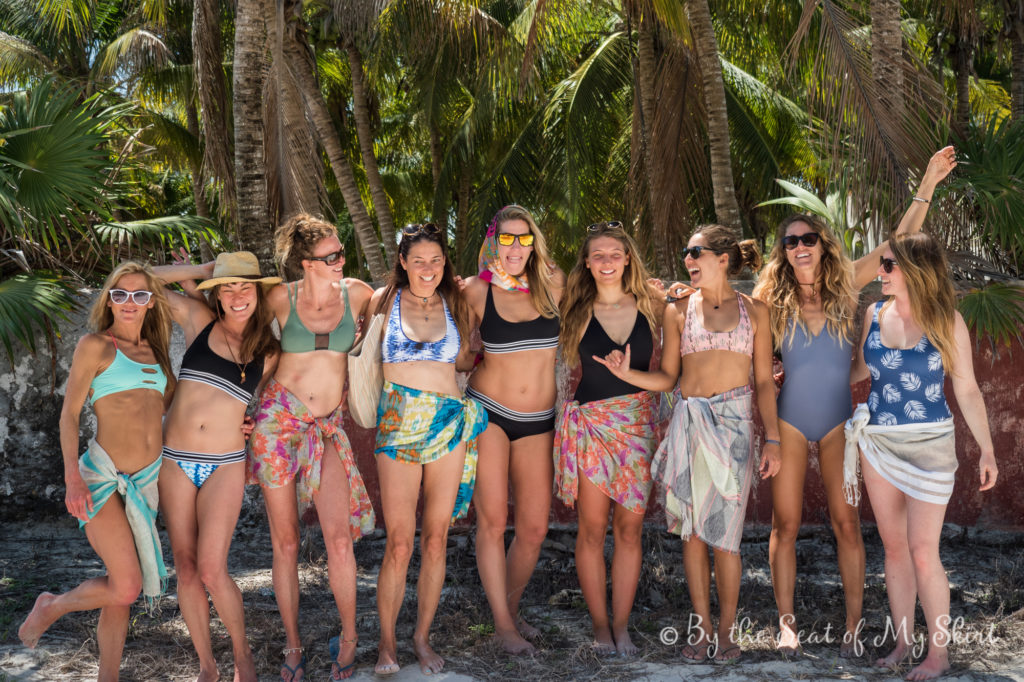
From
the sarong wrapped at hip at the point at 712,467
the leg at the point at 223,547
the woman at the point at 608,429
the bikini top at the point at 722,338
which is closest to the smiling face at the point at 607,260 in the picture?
the woman at the point at 608,429

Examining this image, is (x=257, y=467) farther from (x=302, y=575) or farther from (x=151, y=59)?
(x=151, y=59)

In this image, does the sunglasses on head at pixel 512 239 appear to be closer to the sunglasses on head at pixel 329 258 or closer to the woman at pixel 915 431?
the sunglasses on head at pixel 329 258

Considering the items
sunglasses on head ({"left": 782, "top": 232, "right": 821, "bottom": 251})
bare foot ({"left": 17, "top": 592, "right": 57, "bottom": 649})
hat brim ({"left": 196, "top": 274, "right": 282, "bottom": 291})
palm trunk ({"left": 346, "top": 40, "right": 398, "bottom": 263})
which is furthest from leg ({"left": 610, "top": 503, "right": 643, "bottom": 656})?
palm trunk ({"left": 346, "top": 40, "right": 398, "bottom": 263})

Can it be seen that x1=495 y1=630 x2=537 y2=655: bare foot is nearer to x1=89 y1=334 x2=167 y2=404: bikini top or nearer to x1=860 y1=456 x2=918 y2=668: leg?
x1=860 y1=456 x2=918 y2=668: leg

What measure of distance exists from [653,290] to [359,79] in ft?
37.6

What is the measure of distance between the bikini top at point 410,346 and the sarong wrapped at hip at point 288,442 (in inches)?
17.3

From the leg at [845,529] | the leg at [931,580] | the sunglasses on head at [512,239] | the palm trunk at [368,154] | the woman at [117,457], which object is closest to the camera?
the woman at [117,457]

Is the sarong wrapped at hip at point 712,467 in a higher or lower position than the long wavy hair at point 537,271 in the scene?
lower

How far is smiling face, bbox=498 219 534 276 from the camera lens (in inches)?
172

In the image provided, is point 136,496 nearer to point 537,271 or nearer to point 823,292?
point 537,271

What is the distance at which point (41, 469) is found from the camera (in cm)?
625

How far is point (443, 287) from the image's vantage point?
444cm

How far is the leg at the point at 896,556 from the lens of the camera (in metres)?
4.09

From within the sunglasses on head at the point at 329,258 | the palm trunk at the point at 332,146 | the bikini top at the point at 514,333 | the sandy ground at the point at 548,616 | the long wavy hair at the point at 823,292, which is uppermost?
the palm trunk at the point at 332,146
